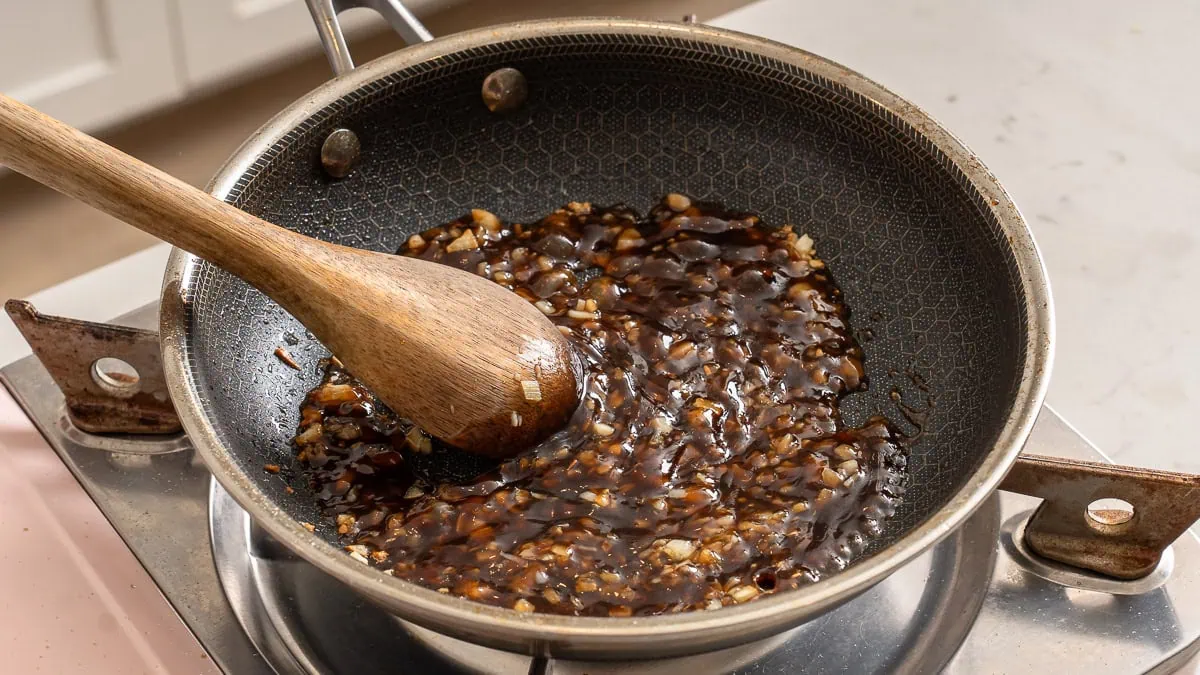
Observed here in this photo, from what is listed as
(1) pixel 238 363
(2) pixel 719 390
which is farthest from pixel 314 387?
(2) pixel 719 390

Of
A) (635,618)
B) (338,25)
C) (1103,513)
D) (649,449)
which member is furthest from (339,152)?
(1103,513)

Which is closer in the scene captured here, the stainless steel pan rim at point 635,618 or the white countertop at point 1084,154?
the stainless steel pan rim at point 635,618

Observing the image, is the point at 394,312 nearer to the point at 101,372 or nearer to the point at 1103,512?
the point at 101,372

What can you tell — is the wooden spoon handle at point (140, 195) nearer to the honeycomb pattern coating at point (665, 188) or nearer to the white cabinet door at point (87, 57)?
the honeycomb pattern coating at point (665, 188)

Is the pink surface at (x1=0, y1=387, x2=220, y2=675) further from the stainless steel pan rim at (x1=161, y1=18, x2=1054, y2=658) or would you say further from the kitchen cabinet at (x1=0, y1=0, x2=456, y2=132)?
the kitchen cabinet at (x1=0, y1=0, x2=456, y2=132)

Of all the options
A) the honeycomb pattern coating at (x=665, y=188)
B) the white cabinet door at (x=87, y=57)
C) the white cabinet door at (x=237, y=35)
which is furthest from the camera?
the white cabinet door at (x=237, y=35)

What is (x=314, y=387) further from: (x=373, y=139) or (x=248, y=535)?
(x=373, y=139)

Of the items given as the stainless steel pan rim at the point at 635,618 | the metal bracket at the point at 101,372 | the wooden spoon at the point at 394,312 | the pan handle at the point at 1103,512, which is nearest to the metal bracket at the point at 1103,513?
the pan handle at the point at 1103,512
